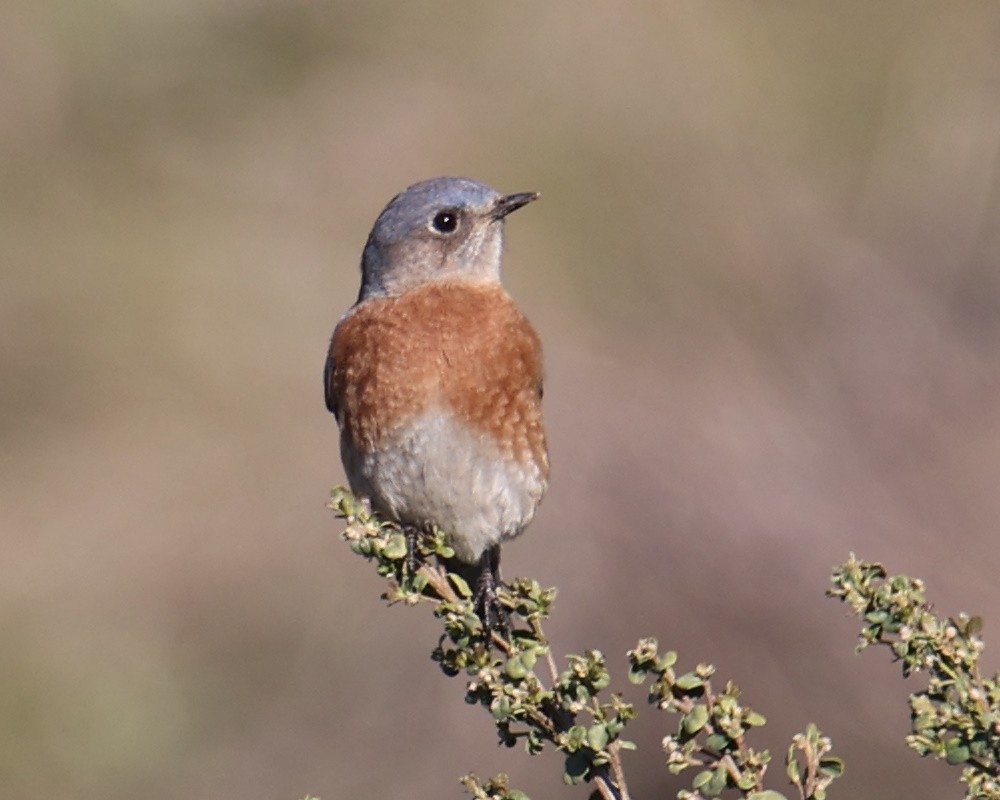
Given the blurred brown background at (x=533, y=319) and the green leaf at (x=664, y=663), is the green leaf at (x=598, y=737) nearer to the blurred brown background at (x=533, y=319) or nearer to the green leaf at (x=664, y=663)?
the green leaf at (x=664, y=663)

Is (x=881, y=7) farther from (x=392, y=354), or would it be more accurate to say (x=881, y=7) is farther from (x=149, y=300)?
(x=392, y=354)

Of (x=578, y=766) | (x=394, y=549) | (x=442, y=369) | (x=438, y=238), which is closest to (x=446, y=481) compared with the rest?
(x=442, y=369)

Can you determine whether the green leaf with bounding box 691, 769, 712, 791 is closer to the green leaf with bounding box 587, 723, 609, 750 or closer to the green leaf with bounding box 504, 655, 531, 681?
the green leaf with bounding box 587, 723, 609, 750

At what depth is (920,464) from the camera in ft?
25.5

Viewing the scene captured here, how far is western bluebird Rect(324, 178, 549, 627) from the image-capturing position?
509cm

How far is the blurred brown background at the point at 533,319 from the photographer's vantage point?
7.57 meters

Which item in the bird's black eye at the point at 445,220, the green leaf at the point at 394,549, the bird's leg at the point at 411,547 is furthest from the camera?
the bird's black eye at the point at 445,220

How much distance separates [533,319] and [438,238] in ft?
12.1

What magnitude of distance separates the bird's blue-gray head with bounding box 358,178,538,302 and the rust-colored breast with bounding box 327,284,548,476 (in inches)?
8.8

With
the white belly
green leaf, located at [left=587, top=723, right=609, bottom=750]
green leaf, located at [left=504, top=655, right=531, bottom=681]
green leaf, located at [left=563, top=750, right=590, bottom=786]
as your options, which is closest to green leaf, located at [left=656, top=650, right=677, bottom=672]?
green leaf, located at [left=587, top=723, right=609, bottom=750]

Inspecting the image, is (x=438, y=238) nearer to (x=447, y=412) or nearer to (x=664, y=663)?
(x=447, y=412)

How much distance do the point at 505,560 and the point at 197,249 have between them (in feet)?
12.4

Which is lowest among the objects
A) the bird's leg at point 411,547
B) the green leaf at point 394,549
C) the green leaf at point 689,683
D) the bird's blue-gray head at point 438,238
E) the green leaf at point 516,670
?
the green leaf at point 689,683

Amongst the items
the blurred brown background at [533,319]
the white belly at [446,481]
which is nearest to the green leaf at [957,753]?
the white belly at [446,481]
